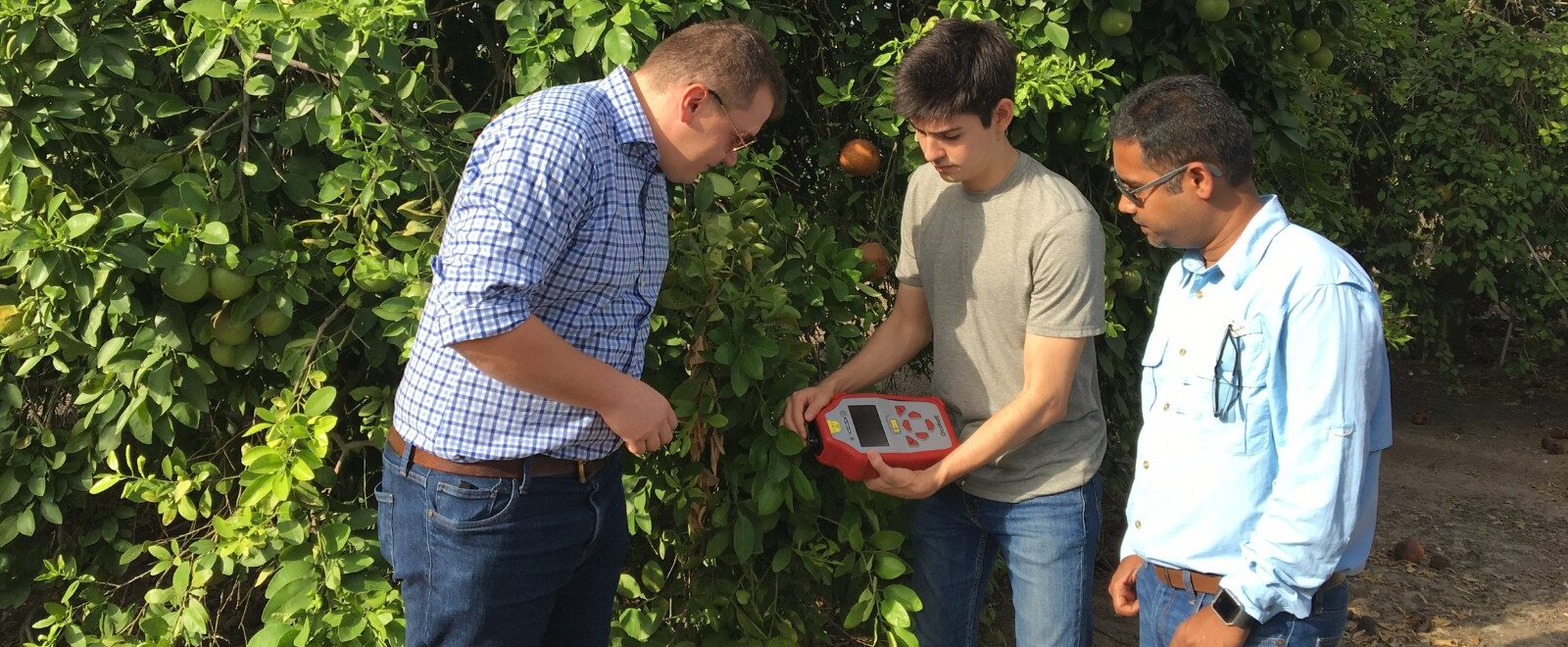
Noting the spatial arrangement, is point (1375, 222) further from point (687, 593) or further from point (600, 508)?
point (600, 508)

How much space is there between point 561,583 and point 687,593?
1.62 ft

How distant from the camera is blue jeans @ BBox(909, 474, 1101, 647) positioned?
218 centimetres

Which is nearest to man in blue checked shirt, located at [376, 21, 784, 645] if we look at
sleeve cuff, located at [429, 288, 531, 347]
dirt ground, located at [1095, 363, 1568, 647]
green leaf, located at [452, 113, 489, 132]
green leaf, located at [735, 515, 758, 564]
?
sleeve cuff, located at [429, 288, 531, 347]

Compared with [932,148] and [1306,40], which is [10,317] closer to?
[932,148]

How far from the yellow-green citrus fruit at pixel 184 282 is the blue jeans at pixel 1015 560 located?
141cm

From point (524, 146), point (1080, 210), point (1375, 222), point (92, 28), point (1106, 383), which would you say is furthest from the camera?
point (1375, 222)

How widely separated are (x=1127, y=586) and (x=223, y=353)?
5.60 ft

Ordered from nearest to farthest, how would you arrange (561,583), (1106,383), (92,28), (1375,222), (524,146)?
(524,146)
(561,583)
(92,28)
(1106,383)
(1375,222)

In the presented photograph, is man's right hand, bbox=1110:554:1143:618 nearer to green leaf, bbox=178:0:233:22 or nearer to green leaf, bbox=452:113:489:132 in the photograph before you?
green leaf, bbox=452:113:489:132

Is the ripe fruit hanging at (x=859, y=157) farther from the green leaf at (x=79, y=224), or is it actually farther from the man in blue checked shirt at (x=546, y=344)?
the green leaf at (x=79, y=224)

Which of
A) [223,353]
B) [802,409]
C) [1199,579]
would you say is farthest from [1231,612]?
[223,353]

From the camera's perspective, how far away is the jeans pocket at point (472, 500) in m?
1.74

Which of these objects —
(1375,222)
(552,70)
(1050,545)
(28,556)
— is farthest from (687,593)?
(1375,222)

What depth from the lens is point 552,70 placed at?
2264 millimetres
